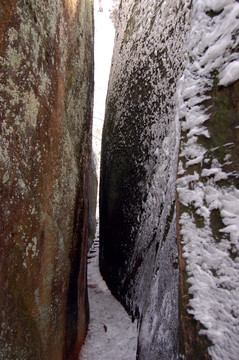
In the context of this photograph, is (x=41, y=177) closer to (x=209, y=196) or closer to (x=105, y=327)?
(x=209, y=196)

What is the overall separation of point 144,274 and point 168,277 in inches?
26.4

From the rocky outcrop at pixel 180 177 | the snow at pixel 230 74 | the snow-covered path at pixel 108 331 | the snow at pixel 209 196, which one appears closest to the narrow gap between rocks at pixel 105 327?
the snow-covered path at pixel 108 331

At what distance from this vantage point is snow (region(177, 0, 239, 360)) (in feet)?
2.66

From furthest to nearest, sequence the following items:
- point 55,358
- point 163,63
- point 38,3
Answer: point 163,63 < point 55,358 < point 38,3

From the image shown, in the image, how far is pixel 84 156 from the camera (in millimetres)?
1935

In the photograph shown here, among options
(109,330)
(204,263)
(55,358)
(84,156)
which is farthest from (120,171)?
(204,263)

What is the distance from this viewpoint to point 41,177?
1.27m

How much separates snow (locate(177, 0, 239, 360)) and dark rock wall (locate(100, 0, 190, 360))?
0.98ft

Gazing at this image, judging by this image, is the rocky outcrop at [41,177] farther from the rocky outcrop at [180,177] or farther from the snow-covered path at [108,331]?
the rocky outcrop at [180,177]

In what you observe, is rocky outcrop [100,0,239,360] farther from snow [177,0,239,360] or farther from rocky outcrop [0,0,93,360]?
rocky outcrop [0,0,93,360]

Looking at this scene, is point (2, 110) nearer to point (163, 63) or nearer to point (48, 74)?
point (48, 74)

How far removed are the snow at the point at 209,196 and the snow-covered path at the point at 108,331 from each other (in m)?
1.17

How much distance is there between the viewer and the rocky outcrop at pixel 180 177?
0.85m

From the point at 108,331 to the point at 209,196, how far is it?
5.31 ft
